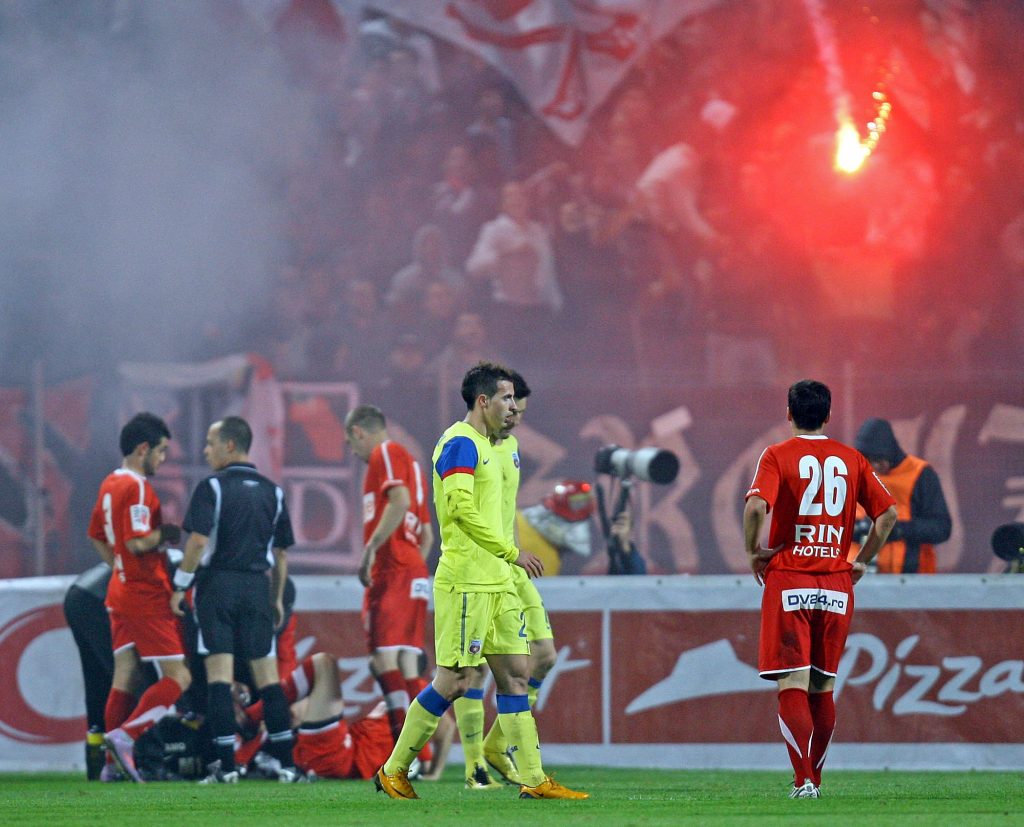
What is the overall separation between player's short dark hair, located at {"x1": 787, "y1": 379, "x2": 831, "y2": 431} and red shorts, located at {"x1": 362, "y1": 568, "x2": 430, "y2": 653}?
117 inches

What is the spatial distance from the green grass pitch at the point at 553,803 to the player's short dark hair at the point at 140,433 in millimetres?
1660

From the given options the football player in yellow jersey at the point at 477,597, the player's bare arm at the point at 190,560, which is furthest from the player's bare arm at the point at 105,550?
the football player in yellow jersey at the point at 477,597

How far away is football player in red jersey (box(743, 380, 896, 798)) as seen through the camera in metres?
5.56

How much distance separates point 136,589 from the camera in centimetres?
790

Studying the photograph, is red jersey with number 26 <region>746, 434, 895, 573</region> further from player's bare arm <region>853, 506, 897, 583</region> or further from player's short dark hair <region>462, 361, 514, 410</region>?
player's short dark hair <region>462, 361, 514, 410</region>

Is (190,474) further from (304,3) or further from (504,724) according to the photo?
(504,724)

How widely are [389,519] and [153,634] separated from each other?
4.20 feet

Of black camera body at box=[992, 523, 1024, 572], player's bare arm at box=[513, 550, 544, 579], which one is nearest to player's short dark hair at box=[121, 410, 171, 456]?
player's bare arm at box=[513, 550, 544, 579]

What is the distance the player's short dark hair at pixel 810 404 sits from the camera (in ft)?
18.4

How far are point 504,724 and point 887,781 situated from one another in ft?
7.92

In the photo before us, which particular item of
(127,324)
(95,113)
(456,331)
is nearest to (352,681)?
(456,331)

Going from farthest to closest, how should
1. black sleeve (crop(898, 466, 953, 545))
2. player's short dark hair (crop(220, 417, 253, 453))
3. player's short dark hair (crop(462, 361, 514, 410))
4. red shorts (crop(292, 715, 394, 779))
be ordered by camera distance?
1. black sleeve (crop(898, 466, 953, 545))
2. red shorts (crop(292, 715, 394, 779))
3. player's short dark hair (crop(220, 417, 253, 453))
4. player's short dark hair (crop(462, 361, 514, 410))

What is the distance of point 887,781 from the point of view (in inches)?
290

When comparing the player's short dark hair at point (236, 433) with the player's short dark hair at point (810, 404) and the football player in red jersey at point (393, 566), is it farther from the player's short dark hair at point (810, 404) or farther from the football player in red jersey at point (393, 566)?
the player's short dark hair at point (810, 404)
